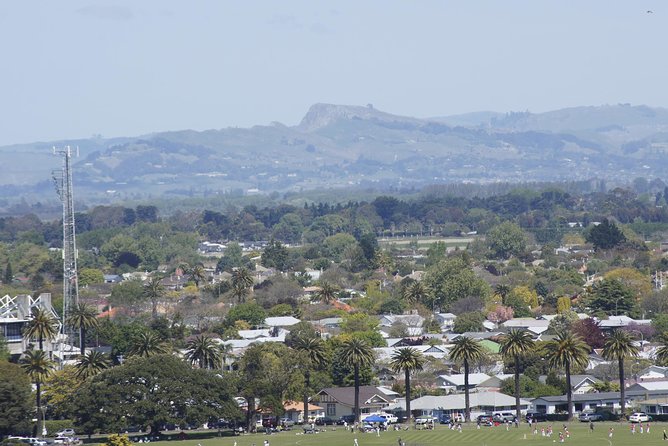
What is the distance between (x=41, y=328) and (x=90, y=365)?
194 inches

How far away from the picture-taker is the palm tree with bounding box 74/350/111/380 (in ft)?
307

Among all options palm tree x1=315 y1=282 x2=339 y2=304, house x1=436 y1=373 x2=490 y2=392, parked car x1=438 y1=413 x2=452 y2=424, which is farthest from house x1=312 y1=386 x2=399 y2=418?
palm tree x1=315 y1=282 x2=339 y2=304

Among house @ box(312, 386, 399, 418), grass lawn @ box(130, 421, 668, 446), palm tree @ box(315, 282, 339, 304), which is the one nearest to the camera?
grass lawn @ box(130, 421, 668, 446)

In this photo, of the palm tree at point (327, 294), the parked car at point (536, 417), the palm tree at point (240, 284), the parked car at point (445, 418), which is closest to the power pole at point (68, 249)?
the parked car at point (445, 418)

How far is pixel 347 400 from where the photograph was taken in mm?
100125

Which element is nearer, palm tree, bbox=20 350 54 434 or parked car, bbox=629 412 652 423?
palm tree, bbox=20 350 54 434

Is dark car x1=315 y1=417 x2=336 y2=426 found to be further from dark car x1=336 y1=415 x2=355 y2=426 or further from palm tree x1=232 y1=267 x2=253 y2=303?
palm tree x1=232 y1=267 x2=253 y2=303

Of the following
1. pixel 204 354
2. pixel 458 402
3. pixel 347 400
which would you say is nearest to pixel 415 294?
pixel 347 400

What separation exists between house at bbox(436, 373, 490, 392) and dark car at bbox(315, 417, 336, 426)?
11.0 meters

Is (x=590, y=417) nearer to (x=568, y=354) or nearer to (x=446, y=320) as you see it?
(x=568, y=354)

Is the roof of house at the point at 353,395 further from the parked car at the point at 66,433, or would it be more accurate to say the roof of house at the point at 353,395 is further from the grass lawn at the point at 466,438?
the parked car at the point at 66,433

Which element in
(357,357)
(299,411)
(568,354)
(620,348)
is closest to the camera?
(568,354)

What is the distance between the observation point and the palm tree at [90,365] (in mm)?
93688

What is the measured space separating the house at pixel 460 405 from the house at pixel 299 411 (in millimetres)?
4388
